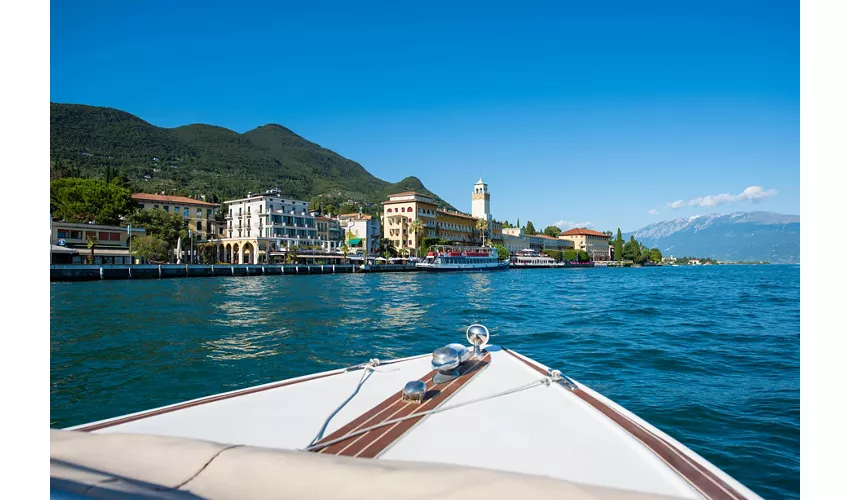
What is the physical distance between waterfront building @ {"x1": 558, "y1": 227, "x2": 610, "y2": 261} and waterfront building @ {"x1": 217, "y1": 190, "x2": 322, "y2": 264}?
298ft

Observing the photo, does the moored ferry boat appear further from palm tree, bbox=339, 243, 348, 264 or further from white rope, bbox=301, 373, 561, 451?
white rope, bbox=301, 373, 561, 451

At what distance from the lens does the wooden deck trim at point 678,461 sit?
8.10ft

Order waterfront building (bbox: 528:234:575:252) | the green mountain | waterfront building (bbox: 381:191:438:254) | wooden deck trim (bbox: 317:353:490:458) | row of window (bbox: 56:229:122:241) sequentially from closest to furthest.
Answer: wooden deck trim (bbox: 317:353:490:458) < row of window (bbox: 56:229:122:241) < waterfront building (bbox: 381:191:438:254) < waterfront building (bbox: 528:234:575:252) < the green mountain

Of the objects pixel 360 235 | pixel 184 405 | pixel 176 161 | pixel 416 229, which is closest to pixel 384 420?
pixel 184 405

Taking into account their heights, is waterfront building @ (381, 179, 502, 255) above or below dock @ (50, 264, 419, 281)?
above

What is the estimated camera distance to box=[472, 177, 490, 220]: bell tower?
337ft

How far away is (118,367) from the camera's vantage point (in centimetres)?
865

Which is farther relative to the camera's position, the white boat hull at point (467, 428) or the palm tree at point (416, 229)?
the palm tree at point (416, 229)

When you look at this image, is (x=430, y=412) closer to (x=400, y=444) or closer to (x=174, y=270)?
(x=400, y=444)

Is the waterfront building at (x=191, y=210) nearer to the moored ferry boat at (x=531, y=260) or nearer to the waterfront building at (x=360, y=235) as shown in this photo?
the waterfront building at (x=360, y=235)

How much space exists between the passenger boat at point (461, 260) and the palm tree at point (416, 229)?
5.45 meters

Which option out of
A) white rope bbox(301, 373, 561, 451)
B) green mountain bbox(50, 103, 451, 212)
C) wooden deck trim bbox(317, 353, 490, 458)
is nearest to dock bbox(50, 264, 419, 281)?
wooden deck trim bbox(317, 353, 490, 458)

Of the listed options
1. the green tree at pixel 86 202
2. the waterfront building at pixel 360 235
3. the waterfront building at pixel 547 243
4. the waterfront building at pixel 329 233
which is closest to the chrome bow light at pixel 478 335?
the green tree at pixel 86 202

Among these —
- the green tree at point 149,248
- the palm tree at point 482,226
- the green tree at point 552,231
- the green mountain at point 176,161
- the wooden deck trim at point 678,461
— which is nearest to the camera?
the wooden deck trim at point 678,461
